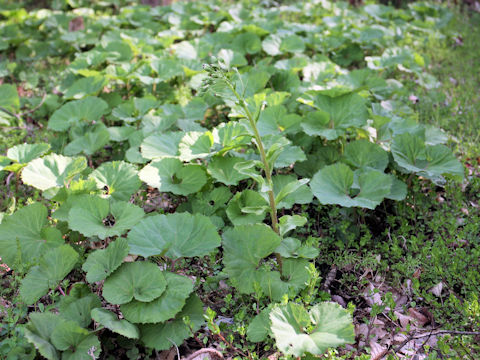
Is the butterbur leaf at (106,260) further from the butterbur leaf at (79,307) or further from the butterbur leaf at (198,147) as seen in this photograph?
the butterbur leaf at (198,147)

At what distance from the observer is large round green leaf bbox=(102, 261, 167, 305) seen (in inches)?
54.4

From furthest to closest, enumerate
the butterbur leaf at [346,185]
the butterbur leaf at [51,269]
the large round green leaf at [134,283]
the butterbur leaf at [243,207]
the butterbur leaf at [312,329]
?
the butterbur leaf at [346,185] → the butterbur leaf at [243,207] → the butterbur leaf at [51,269] → the large round green leaf at [134,283] → the butterbur leaf at [312,329]

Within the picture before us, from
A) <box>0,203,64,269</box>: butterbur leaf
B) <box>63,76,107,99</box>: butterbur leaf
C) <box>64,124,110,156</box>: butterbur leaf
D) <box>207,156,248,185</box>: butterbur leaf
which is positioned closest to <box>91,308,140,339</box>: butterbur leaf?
<box>0,203,64,269</box>: butterbur leaf

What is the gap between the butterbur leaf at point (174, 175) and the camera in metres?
1.95

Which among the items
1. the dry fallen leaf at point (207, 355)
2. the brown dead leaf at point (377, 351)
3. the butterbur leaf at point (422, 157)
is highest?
the butterbur leaf at point (422, 157)

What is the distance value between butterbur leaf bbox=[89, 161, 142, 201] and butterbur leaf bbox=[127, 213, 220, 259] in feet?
1.18

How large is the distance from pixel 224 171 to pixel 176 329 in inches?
33.3

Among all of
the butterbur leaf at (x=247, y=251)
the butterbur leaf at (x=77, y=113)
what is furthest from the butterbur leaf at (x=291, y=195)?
the butterbur leaf at (x=77, y=113)

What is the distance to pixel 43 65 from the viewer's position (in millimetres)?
4012

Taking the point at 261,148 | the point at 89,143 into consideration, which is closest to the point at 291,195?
the point at 261,148

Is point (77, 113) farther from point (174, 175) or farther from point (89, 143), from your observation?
point (174, 175)

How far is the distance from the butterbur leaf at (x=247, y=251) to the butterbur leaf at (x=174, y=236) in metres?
0.08

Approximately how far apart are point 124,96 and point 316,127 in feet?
5.59

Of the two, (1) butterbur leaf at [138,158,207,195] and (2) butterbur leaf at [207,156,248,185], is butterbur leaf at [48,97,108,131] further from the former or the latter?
(2) butterbur leaf at [207,156,248,185]
